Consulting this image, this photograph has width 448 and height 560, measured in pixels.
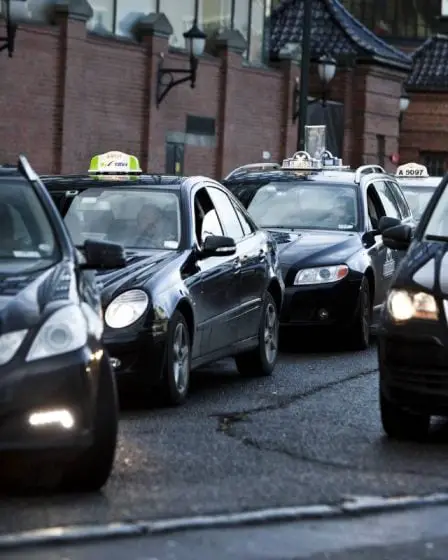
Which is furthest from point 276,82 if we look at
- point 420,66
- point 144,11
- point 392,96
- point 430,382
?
point 430,382

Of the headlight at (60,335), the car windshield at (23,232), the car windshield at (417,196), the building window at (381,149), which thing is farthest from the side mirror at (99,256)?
the building window at (381,149)

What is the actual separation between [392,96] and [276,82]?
937cm

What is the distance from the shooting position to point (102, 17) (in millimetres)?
33219

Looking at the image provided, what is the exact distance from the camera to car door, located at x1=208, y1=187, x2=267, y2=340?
43.5 feet

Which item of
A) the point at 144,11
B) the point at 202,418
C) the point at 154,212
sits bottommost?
the point at 202,418

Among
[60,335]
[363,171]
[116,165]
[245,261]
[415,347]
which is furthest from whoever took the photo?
[363,171]

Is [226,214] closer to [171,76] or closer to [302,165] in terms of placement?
[302,165]

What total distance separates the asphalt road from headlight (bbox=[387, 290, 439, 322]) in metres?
0.73

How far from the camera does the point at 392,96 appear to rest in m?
48.8

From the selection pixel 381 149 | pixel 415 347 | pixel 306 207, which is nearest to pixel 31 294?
pixel 415 347

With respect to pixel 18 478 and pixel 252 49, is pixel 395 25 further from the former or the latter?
pixel 18 478

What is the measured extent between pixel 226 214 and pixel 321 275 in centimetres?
295

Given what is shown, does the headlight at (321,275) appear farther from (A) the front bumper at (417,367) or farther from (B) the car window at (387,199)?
(A) the front bumper at (417,367)

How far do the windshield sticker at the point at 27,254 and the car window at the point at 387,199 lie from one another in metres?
9.46
